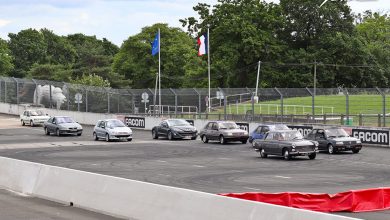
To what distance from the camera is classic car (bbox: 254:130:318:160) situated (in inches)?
1206

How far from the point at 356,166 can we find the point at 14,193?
13.6 m

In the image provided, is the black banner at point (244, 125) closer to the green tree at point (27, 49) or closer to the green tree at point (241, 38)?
the green tree at point (241, 38)

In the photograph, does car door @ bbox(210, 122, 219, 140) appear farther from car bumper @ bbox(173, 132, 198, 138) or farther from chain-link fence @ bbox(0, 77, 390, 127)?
chain-link fence @ bbox(0, 77, 390, 127)

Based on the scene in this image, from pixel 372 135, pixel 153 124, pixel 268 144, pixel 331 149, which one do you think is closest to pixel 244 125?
pixel 372 135

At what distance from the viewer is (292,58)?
92125 mm

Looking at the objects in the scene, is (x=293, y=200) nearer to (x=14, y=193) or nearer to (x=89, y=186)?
(x=89, y=186)

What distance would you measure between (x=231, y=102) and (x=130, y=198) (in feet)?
123

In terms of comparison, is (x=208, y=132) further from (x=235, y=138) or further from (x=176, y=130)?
(x=176, y=130)

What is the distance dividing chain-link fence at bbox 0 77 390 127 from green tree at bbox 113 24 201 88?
41869 mm

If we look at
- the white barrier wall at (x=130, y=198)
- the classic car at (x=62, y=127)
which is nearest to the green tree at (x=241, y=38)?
the classic car at (x=62, y=127)

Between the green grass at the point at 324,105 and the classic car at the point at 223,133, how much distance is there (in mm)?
5591

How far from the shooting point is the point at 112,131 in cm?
4447

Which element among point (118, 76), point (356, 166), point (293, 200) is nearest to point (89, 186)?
point (293, 200)

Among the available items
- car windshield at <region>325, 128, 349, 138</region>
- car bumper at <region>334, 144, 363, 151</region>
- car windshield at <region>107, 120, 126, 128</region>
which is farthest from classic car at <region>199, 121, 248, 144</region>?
car bumper at <region>334, 144, 363, 151</region>
